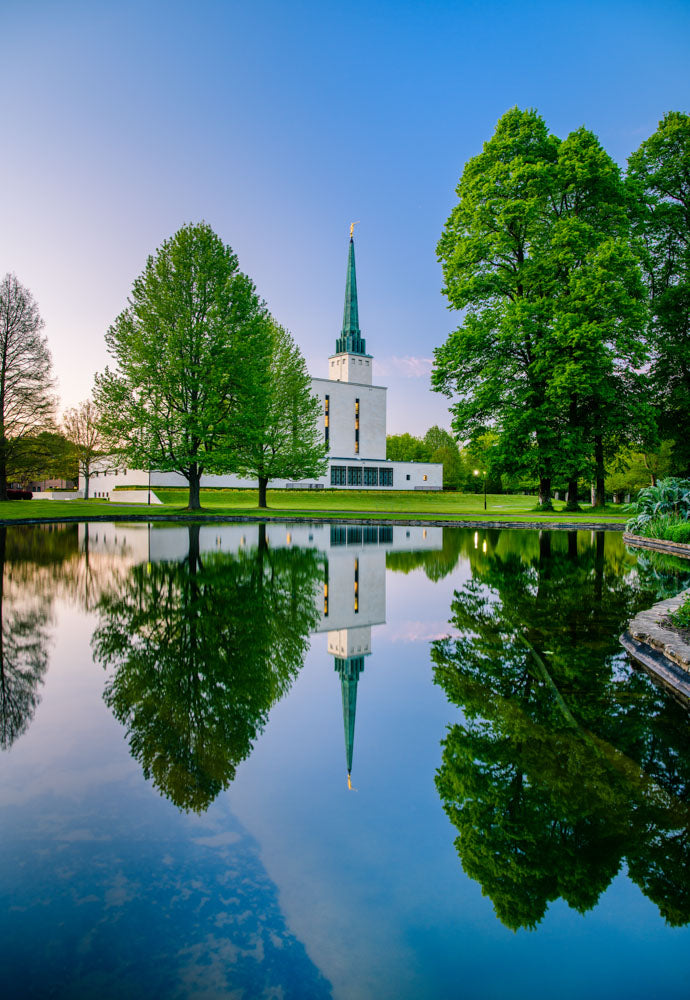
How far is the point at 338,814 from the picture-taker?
2807mm

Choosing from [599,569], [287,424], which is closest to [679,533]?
[599,569]

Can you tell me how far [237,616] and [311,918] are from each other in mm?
5158

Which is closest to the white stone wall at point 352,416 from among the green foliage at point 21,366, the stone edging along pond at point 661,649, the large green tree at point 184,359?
the green foliage at point 21,366

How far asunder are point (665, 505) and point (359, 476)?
5107 cm

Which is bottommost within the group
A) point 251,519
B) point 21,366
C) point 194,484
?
point 251,519

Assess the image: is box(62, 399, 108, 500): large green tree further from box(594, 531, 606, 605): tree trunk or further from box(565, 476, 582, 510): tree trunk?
box(594, 531, 606, 605): tree trunk

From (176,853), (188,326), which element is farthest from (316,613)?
(188,326)

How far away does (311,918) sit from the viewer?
7.05 feet

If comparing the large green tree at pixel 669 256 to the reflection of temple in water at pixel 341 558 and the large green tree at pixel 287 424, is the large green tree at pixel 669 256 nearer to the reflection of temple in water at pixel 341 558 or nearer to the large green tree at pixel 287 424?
the reflection of temple in water at pixel 341 558

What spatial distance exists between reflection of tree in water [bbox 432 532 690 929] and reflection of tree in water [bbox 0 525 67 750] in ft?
9.52

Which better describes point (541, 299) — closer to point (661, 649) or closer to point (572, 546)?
point (572, 546)

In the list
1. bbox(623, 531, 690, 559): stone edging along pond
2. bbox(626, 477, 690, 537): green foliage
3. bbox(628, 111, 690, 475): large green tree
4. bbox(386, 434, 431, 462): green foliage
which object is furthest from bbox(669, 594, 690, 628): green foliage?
bbox(386, 434, 431, 462): green foliage

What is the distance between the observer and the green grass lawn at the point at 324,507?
28.9 meters

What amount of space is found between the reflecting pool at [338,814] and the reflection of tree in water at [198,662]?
0.03 m
